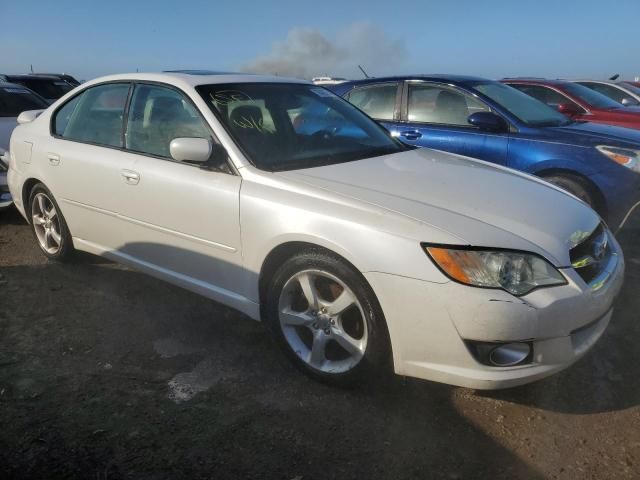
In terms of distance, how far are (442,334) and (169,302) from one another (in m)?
2.12

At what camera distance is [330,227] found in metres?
2.44

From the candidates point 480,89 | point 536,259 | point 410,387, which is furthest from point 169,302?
point 480,89

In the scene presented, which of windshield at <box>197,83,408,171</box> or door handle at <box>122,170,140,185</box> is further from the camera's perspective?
A: door handle at <box>122,170,140,185</box>

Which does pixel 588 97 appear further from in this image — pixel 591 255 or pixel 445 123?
pixel 591 255

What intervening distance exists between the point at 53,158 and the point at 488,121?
3.67 meters

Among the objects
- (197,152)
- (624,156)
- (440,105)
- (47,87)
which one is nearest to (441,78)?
(440,105)

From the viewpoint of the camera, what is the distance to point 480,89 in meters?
5.36

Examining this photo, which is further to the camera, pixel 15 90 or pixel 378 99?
pixel 15 90

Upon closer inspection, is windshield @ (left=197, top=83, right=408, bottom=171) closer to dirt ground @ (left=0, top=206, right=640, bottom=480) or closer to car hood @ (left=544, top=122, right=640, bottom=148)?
dirt ground @ (left=0, top=206, right=640, bottom=480)

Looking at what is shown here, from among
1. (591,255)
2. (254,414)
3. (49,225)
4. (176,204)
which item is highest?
(176,204)

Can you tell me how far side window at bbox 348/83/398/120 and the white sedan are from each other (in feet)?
6.42

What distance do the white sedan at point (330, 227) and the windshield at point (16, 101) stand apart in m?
3.34

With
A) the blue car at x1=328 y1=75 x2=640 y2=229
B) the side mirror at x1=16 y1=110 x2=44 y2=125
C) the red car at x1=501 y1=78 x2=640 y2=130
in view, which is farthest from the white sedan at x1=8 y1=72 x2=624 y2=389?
the red car at x1=501 y1=78 x2=640 y2=130

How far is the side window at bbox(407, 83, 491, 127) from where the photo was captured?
5.31 meters
